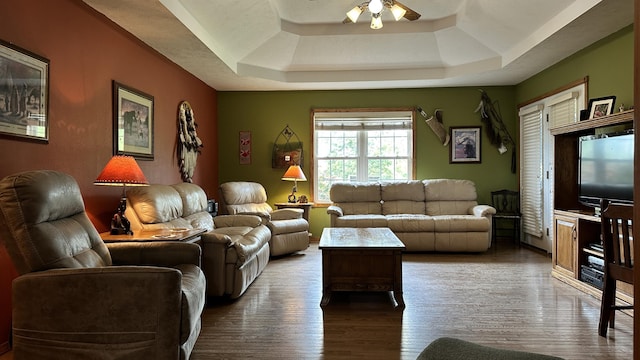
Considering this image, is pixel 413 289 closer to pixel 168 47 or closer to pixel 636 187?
pixel 636 187

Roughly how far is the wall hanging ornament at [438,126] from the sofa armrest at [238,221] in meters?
3.43

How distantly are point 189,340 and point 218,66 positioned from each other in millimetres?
3937

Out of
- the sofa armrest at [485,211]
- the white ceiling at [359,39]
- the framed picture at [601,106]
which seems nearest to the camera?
the white ceiling at [359,39]

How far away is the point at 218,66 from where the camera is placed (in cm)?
520

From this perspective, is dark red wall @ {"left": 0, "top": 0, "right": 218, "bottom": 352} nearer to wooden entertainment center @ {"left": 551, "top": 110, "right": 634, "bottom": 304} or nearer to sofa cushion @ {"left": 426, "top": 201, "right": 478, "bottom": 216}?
sofa cushion @ {"left": 426, "top": 201, "right": 478, "bottom": 216}

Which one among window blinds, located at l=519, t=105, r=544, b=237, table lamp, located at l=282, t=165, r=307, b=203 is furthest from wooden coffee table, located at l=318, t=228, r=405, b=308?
window blinds, located at l=519, t=105, r=544, b=237

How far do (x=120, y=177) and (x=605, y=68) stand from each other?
4.81m

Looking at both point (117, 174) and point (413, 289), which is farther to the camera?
point (413, 289)

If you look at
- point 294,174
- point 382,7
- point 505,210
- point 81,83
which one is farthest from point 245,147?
point 505,210

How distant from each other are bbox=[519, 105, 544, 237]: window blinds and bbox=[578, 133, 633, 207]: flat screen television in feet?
5.93

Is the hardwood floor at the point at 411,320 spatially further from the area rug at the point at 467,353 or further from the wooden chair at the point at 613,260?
the area rug at the point at 467,353

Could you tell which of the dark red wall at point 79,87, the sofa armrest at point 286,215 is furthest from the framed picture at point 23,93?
the sofa armrest at point 286,215

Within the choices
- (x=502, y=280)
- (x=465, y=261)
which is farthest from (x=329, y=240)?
(x=465, y=261)

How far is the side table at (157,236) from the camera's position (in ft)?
9.05
